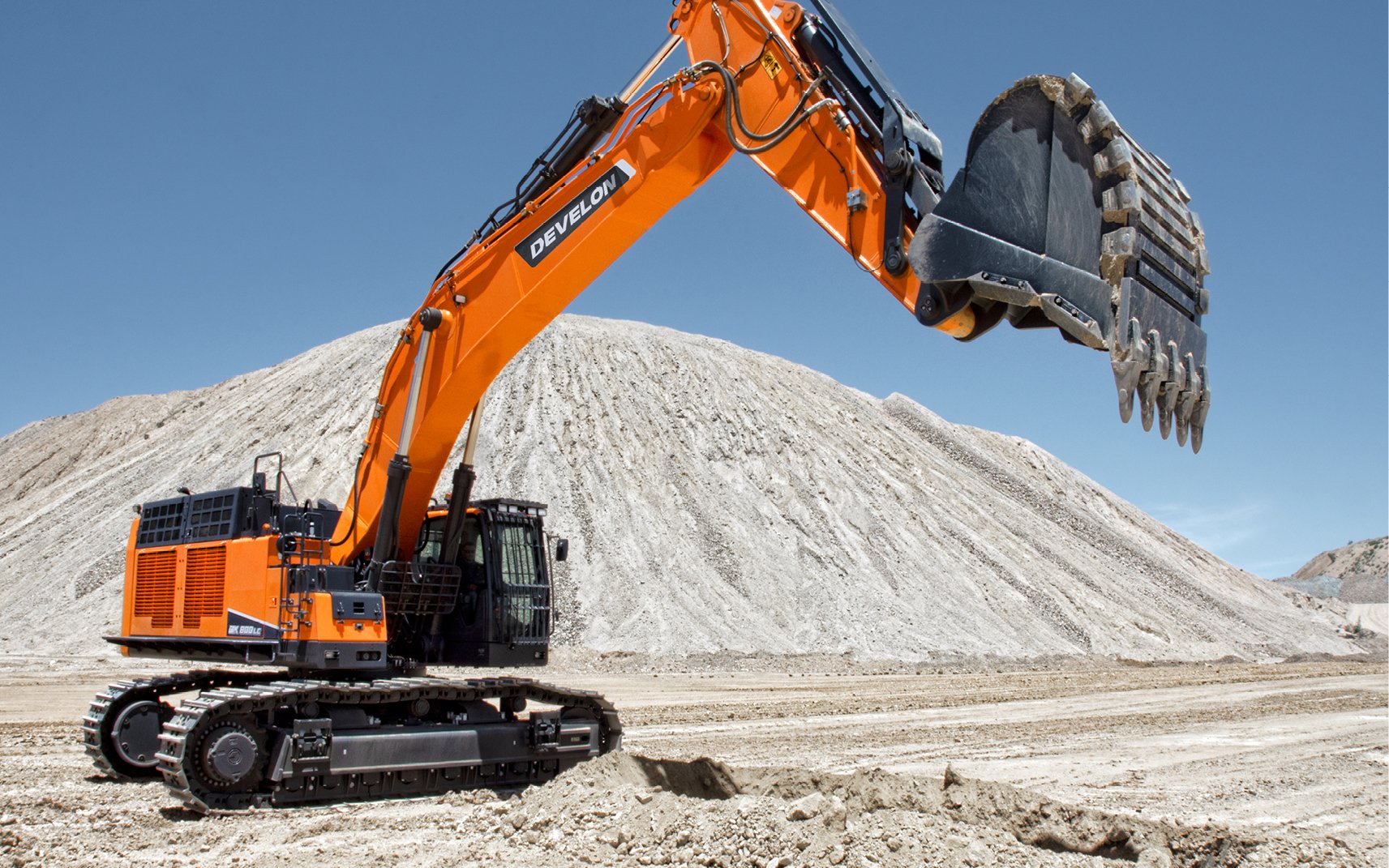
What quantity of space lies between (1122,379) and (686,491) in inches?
1152

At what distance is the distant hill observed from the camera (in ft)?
243

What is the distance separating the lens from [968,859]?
5.25 meters

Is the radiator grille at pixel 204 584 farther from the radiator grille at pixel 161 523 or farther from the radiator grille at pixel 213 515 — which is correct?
the radiator grille at pixel 161 523

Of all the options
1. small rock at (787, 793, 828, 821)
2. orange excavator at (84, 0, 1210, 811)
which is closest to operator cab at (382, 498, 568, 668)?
orange excavator at (84, 0, 1210, 811)

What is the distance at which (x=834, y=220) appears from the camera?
23.5 ft

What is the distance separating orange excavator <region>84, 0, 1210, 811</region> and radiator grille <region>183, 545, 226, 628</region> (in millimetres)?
31

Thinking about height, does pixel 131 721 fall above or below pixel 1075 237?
below

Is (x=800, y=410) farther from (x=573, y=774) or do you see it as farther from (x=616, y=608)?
(x=573, y=774)

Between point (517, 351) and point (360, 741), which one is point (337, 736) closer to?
point (360, 741)

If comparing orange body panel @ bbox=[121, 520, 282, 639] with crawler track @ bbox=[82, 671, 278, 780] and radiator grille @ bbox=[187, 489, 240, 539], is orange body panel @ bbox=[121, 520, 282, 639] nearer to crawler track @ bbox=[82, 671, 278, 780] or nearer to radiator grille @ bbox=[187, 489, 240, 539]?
radiator grille @ bbox=[187, 489, 240, 539]

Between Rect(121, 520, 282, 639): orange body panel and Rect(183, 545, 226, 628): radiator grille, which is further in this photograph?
Rect(183, 545, 226, 628): radiator grille

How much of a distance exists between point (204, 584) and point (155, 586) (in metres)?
0.88

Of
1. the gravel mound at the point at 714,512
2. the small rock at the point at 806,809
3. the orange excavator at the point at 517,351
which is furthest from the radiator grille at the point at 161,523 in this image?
the gravel mound at the point at 714,512

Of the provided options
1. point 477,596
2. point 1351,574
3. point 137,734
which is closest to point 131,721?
point 137,734
